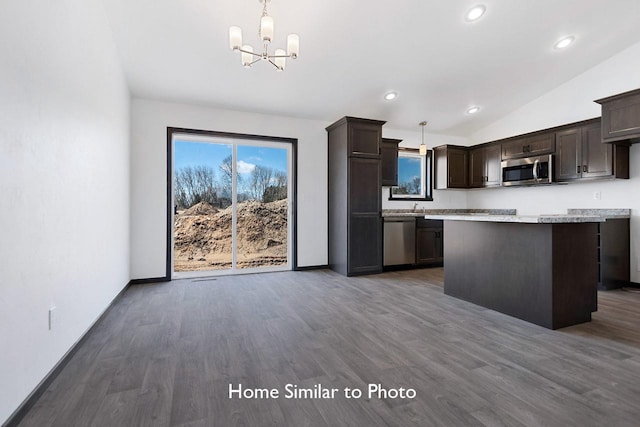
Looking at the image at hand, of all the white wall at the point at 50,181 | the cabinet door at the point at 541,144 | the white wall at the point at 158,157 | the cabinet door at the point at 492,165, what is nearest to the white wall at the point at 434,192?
the cabinet door at the point at 492,165

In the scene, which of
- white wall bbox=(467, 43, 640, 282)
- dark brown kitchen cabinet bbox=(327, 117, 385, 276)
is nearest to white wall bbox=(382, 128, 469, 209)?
white wall bbox=(467, 43, 640, 282)

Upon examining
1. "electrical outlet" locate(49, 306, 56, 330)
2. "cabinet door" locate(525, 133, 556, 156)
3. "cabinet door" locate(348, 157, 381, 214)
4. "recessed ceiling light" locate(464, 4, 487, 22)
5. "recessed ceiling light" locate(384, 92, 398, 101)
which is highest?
"recessed ceiling light" locate(464, 4, 487, 22)

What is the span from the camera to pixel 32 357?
159cm

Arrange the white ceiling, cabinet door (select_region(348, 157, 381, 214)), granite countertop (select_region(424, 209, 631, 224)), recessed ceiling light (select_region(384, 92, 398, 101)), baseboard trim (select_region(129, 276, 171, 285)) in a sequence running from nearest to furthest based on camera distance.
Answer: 1. granite countertop (select_region(424, 209, 631, 224))
2. the white ceiling
3. baseboard trim (select_region(129, 276, 171, 285))
4. recessed ceiling light (select_region(384, 92, 398, 101))
5. cabinet door (select_region(348, 157, 381, 214))

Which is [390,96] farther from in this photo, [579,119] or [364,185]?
[579,119]

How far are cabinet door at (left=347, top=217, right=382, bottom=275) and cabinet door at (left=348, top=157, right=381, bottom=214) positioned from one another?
14 centimetres

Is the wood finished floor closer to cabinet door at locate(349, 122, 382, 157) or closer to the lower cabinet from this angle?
the lower cabinet

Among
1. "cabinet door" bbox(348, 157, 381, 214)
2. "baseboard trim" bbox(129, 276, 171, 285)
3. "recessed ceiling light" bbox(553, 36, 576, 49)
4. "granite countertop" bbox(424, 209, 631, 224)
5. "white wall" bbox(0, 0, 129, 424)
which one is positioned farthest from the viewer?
"cabinet door" bbox(348, 157, 381, 214)

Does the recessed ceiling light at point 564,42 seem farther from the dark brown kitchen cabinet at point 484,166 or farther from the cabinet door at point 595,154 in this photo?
the dark brown kitchen cabinet at point 484,166

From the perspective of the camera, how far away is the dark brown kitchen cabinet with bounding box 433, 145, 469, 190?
5.94 meters

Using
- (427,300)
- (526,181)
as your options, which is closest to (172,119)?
(427,300)

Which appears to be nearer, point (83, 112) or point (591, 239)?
point (83, 112)

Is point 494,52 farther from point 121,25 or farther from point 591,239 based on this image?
point 121,25

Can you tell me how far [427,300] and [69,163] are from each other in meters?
3.51
